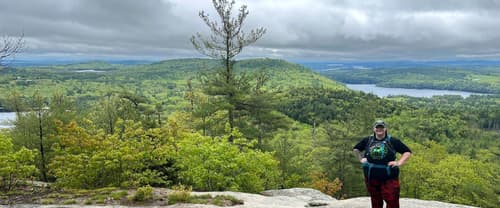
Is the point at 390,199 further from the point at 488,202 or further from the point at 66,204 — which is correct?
the point at 488,202

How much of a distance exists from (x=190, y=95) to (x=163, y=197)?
23040mm

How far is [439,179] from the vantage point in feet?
134

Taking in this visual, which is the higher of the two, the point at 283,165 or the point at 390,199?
the point at 390,199

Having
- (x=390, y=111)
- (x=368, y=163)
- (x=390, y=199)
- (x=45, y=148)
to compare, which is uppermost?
(x=368, y=163)

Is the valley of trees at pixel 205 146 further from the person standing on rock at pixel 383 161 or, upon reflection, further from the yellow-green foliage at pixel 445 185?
the person standing on rock at pixel 383 161

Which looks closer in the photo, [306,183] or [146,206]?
[146,206]

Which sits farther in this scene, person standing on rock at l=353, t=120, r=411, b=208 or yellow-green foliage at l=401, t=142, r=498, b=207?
yellow-green foliage at l=401, t=142, r=498, b=207

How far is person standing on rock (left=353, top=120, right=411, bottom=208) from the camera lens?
9.46 m

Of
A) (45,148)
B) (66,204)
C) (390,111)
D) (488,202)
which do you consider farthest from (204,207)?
(390,111)

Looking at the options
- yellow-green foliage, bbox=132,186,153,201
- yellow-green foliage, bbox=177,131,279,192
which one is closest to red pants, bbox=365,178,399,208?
yellow-green foliage, bbox=132,186,153,201

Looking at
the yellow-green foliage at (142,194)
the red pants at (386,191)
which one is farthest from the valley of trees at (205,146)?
the red pants at (386,191)

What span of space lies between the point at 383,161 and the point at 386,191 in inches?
33.5

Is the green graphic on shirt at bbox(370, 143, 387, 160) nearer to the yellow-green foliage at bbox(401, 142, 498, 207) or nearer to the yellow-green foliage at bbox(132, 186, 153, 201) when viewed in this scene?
the yellow-green foliage at bbox(132, 186, 153, 201)

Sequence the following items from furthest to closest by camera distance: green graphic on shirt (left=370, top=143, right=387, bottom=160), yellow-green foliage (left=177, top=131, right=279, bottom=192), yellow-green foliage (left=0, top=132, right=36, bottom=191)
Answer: yellow-green foliage (left=177, top=131, right=279, bottom=192) → yellow-green foliage (left=0, top=132, right=36, bottom=191) → green graphic on shirt (left=370, top=143, right=387, bottom=160)
